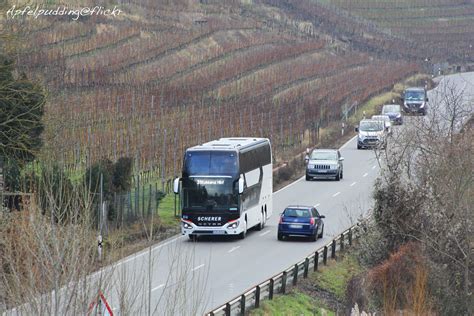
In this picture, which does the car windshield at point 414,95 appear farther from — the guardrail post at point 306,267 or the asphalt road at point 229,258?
the guardrail post at point 306,267

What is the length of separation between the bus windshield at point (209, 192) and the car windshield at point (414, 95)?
50663mm

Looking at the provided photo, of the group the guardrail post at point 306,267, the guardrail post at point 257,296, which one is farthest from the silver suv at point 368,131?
the guardrail post at point 257,296

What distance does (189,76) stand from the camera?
9481cm

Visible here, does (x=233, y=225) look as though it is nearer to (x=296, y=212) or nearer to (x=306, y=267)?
(x=296, y=212)

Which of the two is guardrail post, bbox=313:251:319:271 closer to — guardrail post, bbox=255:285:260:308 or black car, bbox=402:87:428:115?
guardrail post, bbox=255:285:260:308

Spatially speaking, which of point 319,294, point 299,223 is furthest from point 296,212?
point 319,294

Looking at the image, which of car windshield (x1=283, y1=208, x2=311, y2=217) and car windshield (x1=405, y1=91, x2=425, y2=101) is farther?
car windshield (x1=405, y1=91, x2=425, y2=101)

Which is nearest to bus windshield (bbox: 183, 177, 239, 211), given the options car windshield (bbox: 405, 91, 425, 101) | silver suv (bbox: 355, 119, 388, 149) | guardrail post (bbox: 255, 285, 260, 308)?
guardrail post (bbox: 255, 285, 260, 308)

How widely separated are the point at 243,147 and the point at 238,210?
7.65 feet

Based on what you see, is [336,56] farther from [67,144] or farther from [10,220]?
[10,220]

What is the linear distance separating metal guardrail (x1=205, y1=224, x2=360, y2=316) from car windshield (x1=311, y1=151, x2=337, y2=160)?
59.0 ft

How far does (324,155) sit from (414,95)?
31.8 metres

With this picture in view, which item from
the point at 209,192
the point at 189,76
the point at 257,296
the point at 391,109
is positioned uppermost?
the point at 209,192

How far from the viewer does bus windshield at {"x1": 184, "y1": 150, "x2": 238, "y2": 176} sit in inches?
1640
